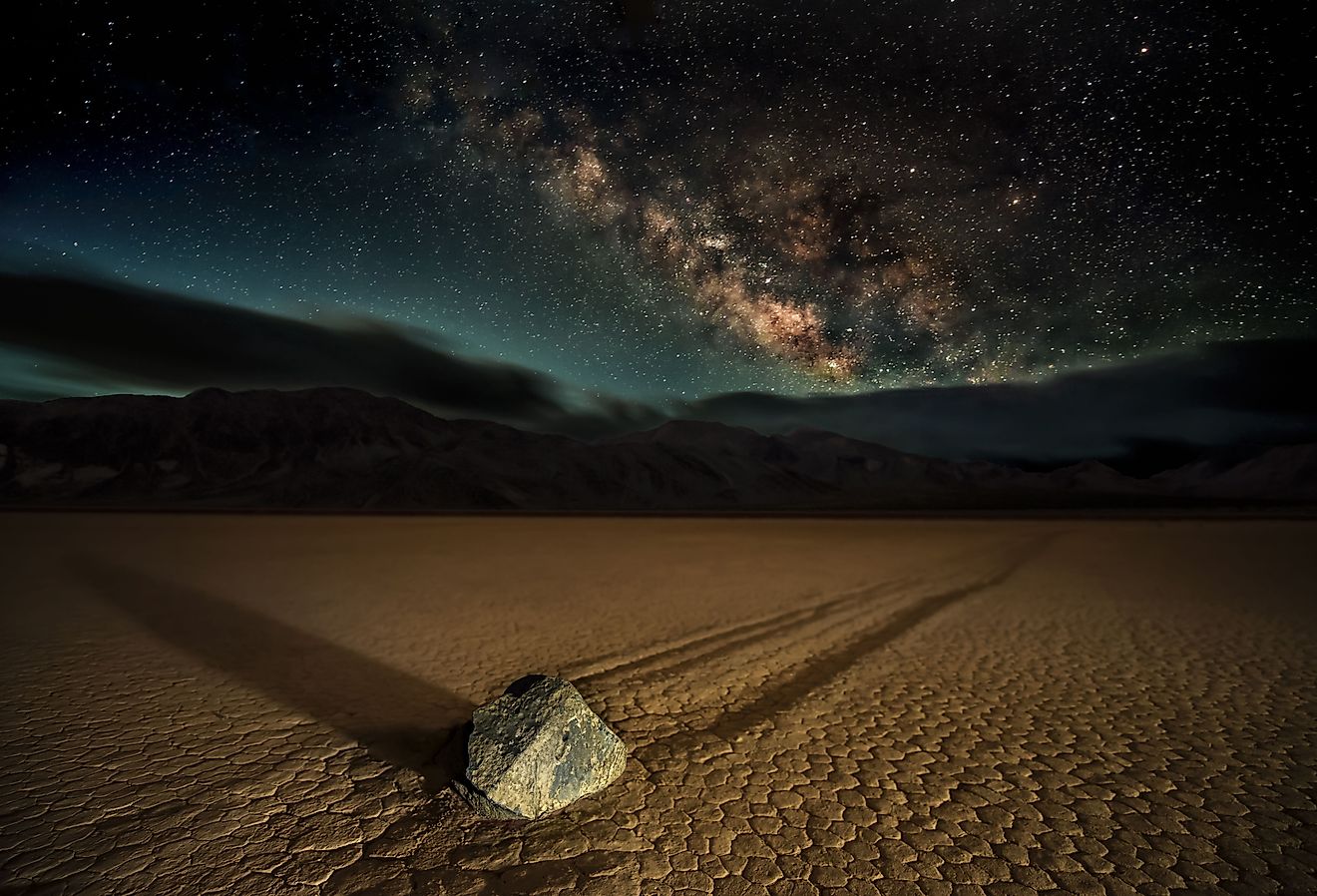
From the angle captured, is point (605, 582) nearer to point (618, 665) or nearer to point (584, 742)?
point (618, 665)

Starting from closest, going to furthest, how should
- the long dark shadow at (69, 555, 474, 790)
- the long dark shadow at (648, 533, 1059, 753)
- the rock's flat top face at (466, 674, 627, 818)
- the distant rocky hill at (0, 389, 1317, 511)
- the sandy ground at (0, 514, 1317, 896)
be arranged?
the sandy ground at (0, 514, 1317, 896) < the rock's flat top face at (466, 674, 627, 818) < the long dark shadow at (69, 555, 474, 790) < the long dark shadow at (648, 533, 1059, 753) < the distant rocky hill at (0, 389, 1317, 511)

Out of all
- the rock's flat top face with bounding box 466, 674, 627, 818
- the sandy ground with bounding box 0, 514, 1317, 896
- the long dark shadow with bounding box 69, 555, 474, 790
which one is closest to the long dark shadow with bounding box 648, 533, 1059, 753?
the sandy ground with bounding box 0, 514, 1317, 896

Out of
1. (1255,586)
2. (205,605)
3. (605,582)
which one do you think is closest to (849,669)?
(605,582)

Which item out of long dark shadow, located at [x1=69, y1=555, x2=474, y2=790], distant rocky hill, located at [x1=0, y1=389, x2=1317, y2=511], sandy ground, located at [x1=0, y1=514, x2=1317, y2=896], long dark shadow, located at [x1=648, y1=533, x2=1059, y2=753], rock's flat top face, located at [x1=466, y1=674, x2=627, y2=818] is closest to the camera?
sandy ground, located at [x1=0, y1=514, x2=1317, y2=896]

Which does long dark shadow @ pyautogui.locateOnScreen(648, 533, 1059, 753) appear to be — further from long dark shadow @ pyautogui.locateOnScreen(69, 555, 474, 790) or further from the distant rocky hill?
the distant rocky hill

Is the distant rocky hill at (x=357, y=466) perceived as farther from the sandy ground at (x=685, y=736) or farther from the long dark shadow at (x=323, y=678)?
the long dark shadow at (x=323, y=678)

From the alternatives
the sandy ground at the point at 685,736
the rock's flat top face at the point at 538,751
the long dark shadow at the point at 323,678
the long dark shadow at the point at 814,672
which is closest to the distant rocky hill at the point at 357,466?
the long dark shadow at the point at 814,672
